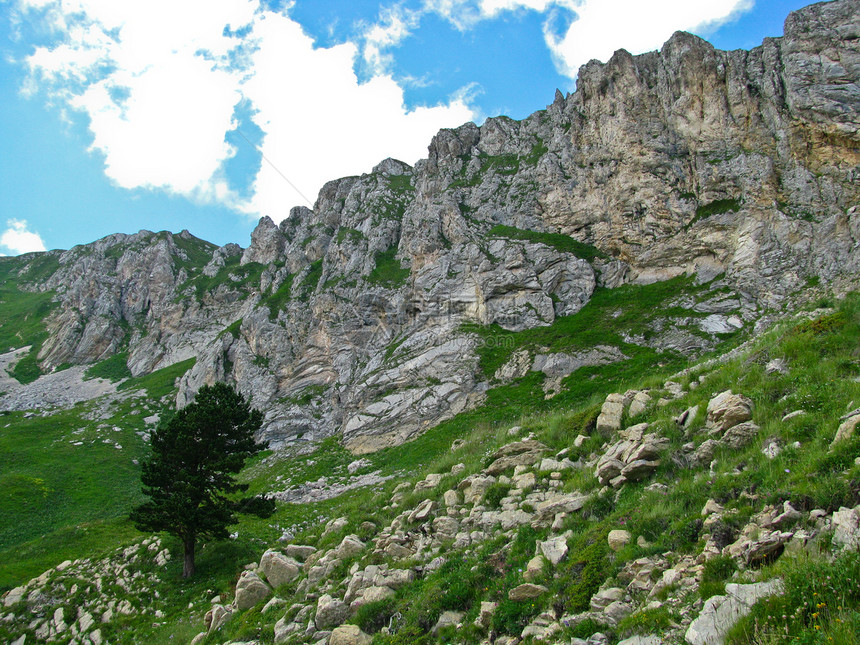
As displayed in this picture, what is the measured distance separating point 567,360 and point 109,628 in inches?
1303

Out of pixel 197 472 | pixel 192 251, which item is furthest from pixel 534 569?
pixel 192 251

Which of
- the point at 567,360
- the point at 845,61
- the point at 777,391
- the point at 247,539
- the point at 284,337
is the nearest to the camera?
the point at 777,391

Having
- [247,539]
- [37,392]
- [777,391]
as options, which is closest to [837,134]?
[777,391]

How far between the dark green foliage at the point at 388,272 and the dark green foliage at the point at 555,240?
45.2 feet

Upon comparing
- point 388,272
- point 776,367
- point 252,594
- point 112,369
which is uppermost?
point 388,272

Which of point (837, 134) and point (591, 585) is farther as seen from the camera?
point (837, 134)

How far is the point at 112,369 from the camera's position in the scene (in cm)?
9250

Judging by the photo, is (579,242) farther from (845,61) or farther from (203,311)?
(203,311)

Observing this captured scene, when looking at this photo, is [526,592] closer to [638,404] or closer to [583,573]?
[583,573]

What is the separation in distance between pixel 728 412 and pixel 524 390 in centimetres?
2798

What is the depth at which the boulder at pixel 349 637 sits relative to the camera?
24.3 ft

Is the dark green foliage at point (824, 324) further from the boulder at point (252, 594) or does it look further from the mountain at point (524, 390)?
the boulder at point (252, 594)

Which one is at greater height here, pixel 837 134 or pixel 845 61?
pixel 845 61

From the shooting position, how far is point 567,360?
3741 cm
